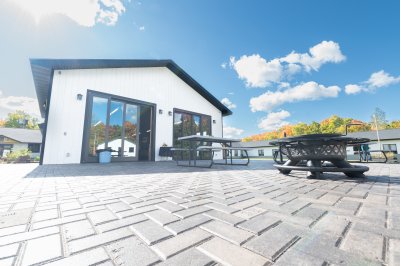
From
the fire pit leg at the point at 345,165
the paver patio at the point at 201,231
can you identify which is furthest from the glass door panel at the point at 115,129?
the fire pit leg at the point at 345,165

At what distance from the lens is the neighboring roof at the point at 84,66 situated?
18.2 feet

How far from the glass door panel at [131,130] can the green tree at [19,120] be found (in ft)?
147

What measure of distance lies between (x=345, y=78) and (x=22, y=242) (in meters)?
27.5

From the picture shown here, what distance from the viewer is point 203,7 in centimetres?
776

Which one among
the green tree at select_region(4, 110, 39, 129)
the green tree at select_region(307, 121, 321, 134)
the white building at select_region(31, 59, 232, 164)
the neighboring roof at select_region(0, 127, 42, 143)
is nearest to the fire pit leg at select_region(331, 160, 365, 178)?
the white building at select_region(31, 59, 232, 164)

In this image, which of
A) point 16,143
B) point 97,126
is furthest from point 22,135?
point 97,126

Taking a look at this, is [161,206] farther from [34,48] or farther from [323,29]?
[34,48]

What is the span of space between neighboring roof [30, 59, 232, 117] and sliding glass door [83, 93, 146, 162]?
1123mm

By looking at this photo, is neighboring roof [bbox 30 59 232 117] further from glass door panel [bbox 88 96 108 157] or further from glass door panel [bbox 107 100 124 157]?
glass door panel [bbox 107 100 124 157]

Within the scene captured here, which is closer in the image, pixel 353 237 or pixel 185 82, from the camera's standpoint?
pixel 353 237

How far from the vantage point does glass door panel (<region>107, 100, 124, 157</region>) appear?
6629 millimetres

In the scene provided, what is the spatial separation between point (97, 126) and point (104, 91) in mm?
1435

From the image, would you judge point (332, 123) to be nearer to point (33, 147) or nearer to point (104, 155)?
point (104, 155)

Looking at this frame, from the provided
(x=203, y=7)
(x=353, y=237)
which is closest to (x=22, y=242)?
(x=353, y=237)
